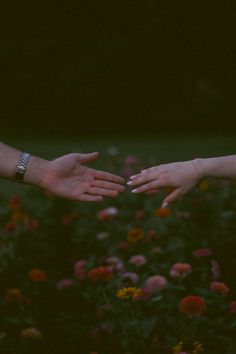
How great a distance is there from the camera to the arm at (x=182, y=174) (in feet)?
8.28

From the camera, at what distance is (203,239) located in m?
3.83

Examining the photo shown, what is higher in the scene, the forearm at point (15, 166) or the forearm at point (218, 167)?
the forearm at point (15, 166)

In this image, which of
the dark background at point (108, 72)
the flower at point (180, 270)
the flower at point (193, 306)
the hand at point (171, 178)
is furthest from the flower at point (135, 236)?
the dark background at point (108, 72)

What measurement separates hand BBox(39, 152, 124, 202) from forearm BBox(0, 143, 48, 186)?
0.8 inches

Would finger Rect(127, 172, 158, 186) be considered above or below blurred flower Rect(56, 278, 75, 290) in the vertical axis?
above

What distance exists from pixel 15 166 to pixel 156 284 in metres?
0.75

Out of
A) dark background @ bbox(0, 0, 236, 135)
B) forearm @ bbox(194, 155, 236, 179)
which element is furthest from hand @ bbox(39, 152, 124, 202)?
dark background @ bbox(0, 0, 236, 135)

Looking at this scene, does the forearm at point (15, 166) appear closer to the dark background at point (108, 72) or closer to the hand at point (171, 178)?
the hand at point (171, 178)

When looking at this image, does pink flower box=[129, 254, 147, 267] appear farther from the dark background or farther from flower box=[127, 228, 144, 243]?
the dark background

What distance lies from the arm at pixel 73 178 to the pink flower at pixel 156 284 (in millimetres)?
546

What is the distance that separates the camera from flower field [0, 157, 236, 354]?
2781 millimetres

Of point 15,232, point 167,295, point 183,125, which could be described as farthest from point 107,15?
point 167,295

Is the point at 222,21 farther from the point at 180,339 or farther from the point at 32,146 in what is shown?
the point at 180,339

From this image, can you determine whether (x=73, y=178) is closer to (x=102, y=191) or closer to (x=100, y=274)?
(x=102, y=191)
